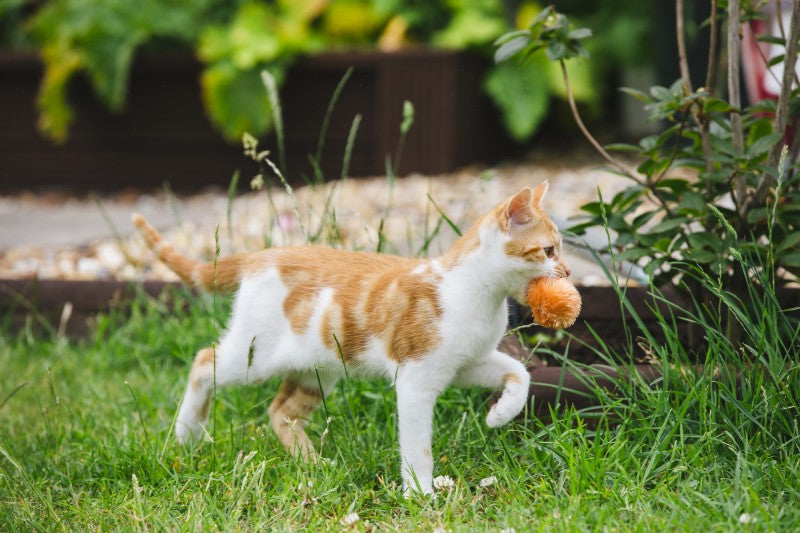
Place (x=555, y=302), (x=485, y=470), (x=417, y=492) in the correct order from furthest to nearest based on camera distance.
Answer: (x=485, y=470) < (x=417, y=492) < (x=555, y=302)

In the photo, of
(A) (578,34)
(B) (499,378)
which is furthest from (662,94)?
(B) (499,378)

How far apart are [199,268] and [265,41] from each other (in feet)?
14.2

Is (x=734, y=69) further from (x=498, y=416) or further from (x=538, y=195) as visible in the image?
(x=498, y=416)

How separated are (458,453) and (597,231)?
128cm

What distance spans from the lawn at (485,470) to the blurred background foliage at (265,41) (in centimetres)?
431

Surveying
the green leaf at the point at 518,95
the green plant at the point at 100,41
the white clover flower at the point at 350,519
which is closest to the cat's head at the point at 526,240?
the white clover flower at the point at 350,519

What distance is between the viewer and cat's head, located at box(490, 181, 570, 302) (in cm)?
199

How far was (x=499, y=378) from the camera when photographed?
2135 millimetres

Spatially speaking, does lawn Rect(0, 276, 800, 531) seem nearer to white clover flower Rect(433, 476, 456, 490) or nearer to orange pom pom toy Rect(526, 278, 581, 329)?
white clover flower Rect(433, 476, 456, 490)

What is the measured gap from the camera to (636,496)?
1980 millimetres

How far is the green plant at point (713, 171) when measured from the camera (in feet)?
7.82

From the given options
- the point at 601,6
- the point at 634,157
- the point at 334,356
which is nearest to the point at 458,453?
the point at 334,356

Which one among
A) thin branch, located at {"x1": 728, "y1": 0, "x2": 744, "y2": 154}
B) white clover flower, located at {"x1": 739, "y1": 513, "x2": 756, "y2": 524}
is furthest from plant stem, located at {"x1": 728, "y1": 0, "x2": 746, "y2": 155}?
white clover flower, located at {"x1": 739, "y1": 513, "x2": 756, "y2": 524}

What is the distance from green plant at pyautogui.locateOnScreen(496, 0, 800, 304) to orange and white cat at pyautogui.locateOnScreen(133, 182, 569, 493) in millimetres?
459
